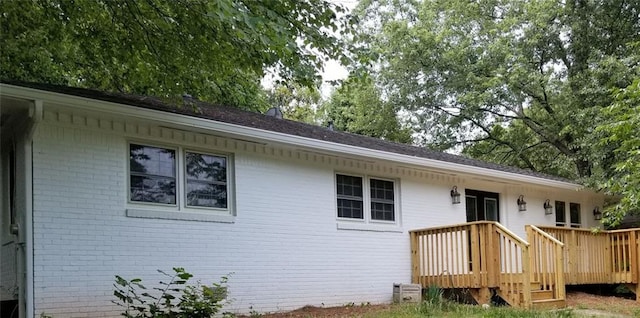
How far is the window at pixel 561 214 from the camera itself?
14773mm

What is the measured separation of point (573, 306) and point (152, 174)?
24.0ft

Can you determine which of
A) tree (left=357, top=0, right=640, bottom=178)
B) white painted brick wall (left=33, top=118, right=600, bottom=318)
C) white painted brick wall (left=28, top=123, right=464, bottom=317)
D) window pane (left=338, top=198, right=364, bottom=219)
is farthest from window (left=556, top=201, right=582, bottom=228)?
window pane (left=338, top=198, right=364, bottom=219)

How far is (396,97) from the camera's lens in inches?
819

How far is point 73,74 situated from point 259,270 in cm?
793

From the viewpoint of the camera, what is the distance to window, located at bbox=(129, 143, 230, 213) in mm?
7816

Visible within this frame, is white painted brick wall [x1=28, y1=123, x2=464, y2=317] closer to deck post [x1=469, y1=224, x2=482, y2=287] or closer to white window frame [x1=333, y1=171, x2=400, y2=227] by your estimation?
white window frame [x1=333, y1=171, x2=400, y2=227]

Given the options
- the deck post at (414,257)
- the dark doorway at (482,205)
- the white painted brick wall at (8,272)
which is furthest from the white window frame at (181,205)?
the dark doorway at (482,205)

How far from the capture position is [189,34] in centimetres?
750

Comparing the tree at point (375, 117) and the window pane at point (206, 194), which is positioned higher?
the tree at point (375, 117)

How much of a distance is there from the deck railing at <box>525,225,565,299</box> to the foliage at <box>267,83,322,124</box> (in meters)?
23.5

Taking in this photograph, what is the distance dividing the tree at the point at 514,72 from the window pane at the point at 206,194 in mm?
8054

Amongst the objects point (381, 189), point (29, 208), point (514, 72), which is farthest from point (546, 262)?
point (514, 72)

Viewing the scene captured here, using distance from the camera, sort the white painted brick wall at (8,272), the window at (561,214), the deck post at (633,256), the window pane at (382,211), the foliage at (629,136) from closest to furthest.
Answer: the white painted brick wall at (8,272)
the foliage at (629,136)
the window pane at (382,211)
the deck post at (633,256)
the window at (561,214)

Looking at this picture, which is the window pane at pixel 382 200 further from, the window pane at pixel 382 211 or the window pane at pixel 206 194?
the window pane at pixel 206 194
